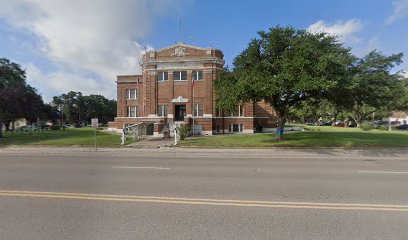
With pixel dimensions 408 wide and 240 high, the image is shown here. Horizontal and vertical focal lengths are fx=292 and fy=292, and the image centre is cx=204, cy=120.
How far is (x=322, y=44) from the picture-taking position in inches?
779

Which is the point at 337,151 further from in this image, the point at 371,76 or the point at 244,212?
the point at 244,212

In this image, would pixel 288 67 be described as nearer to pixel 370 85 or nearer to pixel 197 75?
pixel 370 85

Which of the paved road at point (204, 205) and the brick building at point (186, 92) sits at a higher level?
the brick building at point (186, 92)

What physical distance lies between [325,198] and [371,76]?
57.7 ft

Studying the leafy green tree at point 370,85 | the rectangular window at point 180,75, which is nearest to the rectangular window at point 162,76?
the rectangular window at point 180,75

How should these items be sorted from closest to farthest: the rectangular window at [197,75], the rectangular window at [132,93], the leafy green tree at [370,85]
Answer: the leafy green tree at [370,85] < the rectangular window at [197,75] < the rectangular window at [132,93]

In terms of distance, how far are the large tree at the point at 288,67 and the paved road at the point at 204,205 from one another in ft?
25.9

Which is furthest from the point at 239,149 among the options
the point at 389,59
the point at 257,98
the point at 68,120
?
the point at 68,120

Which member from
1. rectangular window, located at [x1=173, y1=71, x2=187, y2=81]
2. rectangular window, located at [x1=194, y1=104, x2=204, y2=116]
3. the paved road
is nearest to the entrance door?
rectangular window, located at [x1=194, y1=104, x2=204, y2=116]

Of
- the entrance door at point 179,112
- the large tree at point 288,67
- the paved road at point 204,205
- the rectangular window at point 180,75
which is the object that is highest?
the rectangular window at point 180,75

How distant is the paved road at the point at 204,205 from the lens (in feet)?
15.0

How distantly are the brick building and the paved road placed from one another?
81.9 feet

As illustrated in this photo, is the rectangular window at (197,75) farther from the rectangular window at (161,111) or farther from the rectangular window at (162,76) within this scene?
the rectangular window at (161,111)

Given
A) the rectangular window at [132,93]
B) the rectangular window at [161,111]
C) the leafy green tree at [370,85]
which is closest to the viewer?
the leafy green tree at [370,85]
